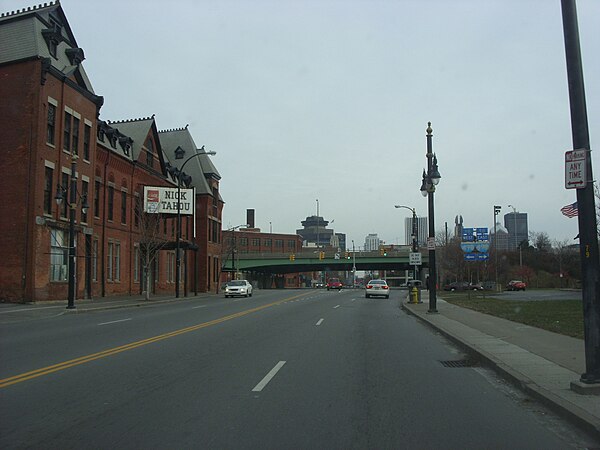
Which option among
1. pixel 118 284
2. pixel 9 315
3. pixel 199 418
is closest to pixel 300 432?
pixel 199 418

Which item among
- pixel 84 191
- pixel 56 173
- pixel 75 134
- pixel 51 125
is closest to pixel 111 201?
pixel 84 191

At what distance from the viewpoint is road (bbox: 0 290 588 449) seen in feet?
19.8

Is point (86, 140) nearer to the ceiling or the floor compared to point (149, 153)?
nearer to the floor

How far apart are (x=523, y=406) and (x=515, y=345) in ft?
18.6

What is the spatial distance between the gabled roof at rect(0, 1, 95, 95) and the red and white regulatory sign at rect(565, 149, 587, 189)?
94.2ft

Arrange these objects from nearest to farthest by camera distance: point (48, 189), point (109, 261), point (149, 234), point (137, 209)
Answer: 1. point (48, 189)
2. point (109, 261)
3. point (149, 234)
4. point (137, 209)

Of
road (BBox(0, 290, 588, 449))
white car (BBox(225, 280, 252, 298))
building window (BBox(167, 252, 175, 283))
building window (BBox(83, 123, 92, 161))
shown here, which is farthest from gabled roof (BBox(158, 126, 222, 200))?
road (BBox(0, 290, 588, 449))

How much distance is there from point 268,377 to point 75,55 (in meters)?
31.0

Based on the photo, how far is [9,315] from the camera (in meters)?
22.6

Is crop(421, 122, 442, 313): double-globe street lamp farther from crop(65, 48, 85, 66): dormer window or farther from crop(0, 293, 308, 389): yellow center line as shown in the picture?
crop(65, 48, 85, 66): dormer window

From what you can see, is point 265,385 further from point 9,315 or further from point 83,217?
point 83,217

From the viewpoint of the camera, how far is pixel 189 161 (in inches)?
2367

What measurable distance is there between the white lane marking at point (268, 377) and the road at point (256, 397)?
0.03 meters

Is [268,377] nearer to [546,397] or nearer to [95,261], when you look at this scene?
[546,397]
